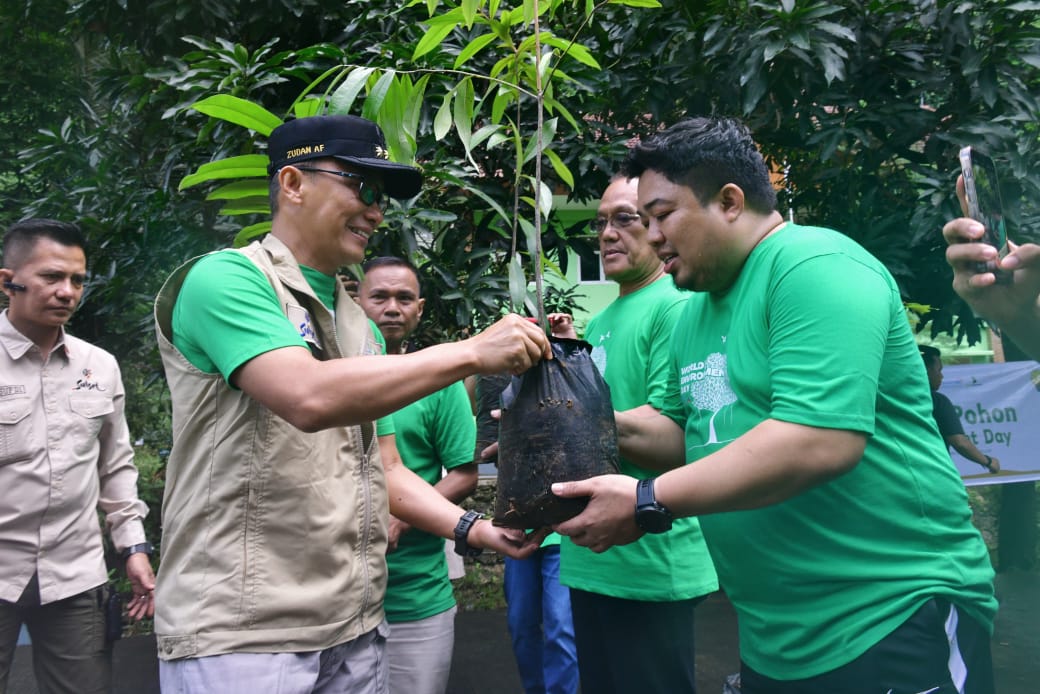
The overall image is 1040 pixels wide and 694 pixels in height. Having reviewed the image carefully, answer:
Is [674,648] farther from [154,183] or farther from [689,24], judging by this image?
[154,183]

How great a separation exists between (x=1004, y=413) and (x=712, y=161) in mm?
6855

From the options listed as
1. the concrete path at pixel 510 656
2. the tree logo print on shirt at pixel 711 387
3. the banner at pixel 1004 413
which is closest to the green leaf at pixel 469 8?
the tree logo print on shirt at pixel 711 387

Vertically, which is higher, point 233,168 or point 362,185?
point 233,168

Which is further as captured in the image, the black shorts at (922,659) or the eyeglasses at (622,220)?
the eyeglasses at (622,220)

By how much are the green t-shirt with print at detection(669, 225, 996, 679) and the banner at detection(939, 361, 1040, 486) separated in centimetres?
641

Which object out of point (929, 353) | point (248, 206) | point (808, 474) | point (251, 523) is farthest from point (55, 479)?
point (929, 353)

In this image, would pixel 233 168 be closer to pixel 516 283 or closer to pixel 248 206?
pixel 248 206

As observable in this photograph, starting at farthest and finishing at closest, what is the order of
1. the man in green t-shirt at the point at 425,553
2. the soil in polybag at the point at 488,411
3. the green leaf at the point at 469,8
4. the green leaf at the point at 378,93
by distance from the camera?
the soil in polybag at the point at 488,411 < the man in green t-shirt at the point at 425,553 < the green leaf at the point at 378,93 < the green leaf at the point at 469,8

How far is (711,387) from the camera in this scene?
78.8 inches

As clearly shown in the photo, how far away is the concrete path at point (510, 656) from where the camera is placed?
545 centimetres

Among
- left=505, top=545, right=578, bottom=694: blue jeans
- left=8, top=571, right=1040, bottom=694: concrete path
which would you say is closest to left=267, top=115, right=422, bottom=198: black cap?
left=505, top=545, right=578, bottom=694: blue jeans

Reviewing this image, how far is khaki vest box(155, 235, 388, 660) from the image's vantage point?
1.77 meters

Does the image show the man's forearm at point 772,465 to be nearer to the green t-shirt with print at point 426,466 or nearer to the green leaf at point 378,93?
the green leaf at point 378,93

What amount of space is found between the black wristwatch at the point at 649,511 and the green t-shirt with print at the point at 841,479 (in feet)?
0.68
